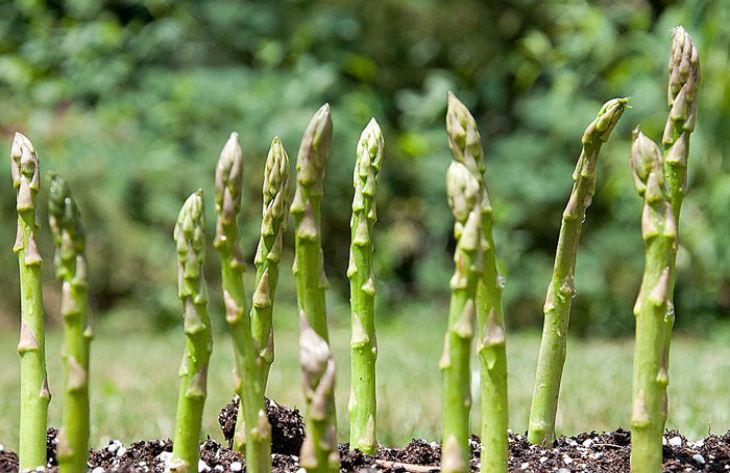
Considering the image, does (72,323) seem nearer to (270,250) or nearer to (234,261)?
(234,261)

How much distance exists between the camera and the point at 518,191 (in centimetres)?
908

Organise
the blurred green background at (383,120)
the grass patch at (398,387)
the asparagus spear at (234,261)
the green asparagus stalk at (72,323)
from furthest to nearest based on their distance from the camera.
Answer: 1. the blurred green background at (383,120)
2. the grass patch at (398,387)
3. the asparagus spear at (234,261)
4. the green asparagus stalk at (72,323)

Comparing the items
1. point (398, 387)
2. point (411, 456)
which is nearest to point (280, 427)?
point (411, 456)

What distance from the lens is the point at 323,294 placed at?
5.64 feet

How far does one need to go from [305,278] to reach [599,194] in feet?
26.5

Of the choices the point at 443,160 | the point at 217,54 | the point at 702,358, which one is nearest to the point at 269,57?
the point at 217,54

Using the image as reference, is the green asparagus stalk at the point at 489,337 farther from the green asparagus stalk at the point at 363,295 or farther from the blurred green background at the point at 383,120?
the blurred green background at the point at 383,120

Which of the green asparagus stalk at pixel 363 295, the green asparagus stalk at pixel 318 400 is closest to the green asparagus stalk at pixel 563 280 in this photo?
the green asparagus stalk at pixel 363 295

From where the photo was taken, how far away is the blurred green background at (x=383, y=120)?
8.45 metres

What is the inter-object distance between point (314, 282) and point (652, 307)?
0.62 m

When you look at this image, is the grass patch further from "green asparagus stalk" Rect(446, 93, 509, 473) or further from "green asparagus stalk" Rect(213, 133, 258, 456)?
"green asparagus stalk" Rect(213, 133, 258, 456)

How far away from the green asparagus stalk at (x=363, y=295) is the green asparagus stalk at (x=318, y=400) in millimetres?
466

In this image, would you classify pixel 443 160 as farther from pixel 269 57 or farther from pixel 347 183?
pixel 269 57

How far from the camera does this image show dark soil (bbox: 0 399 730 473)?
1940 millimetres
